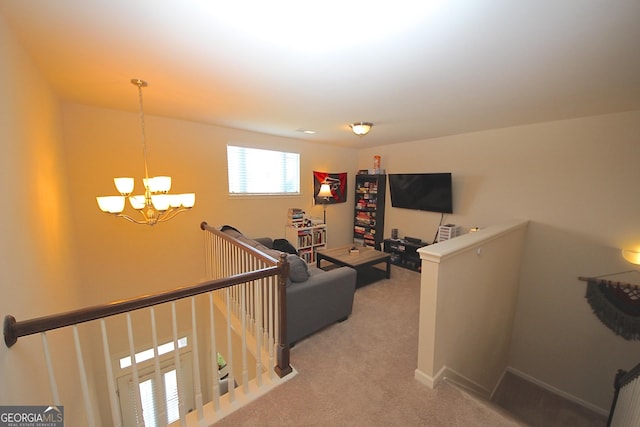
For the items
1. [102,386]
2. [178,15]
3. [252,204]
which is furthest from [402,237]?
[102,386]

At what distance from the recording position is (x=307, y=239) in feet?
15.0

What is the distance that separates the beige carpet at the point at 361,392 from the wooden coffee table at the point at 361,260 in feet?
3.63

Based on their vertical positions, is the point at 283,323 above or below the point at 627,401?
above

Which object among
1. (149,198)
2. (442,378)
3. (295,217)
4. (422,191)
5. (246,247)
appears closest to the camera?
(442,378)

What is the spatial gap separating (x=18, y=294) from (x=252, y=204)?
298cm

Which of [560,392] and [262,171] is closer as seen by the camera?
[560,392]

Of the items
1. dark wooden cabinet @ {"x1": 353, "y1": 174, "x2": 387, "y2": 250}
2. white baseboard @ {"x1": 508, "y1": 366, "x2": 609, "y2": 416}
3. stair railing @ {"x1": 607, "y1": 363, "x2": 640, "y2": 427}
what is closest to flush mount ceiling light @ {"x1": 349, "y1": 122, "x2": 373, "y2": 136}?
dark wooden cabinet @ {"x1": 353, "y1": 174, "x2": 387, "y2": 250}

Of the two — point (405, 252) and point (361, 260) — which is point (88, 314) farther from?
point (405, 252)

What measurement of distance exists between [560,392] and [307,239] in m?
4.26

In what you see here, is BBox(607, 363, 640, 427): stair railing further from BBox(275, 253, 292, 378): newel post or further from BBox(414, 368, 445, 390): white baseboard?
BBox(275, 253, 292, 378): newel post

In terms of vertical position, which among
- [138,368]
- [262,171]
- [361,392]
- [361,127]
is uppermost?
[361,127]

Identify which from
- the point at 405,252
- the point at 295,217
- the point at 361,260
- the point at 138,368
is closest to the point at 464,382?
the point at 361,260

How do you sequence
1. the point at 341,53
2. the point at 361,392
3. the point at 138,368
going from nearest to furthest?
the point at 341,53 → the point at 361,392 → the point at 138,368

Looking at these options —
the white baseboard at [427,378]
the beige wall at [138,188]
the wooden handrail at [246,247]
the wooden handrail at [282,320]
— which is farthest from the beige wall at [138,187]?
the white baseboard at [427,378]
